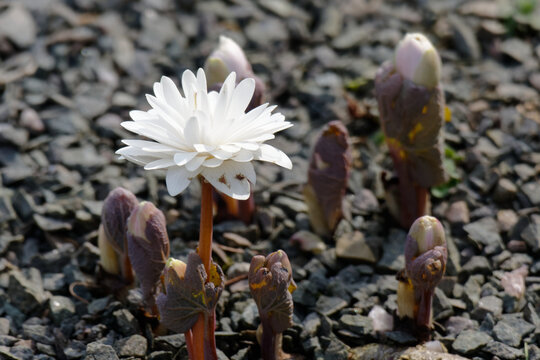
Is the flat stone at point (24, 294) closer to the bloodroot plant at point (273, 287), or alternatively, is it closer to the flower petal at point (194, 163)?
the bloodroot plant at point (273, 287)

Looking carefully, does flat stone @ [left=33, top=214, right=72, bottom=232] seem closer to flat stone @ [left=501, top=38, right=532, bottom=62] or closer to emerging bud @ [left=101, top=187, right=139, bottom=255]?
emerging bud @ [left=101, top=187, right=139, bottom=255]

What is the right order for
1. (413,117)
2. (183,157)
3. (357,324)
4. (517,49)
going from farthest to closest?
1. (517,49)
2. (413,117)
3. (357,324)
4. (183,157)

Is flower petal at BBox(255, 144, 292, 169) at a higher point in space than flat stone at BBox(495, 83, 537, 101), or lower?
higher

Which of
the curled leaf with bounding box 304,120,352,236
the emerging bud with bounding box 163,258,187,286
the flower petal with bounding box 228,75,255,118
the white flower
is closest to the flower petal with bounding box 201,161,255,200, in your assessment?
the white flower

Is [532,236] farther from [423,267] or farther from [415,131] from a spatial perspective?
[423,267]

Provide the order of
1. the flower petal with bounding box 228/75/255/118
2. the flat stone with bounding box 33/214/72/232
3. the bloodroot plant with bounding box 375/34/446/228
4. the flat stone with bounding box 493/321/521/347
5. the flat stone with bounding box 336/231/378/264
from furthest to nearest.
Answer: the flat stone with bounding box 33/214/72/232 → the flat stone with bounding box 336/231/378/264 → the bloodroot plant with bounding box 375/34/446/228 → the flat stone with bounding box 493/321/521/347 → the flower petal with bounding box 228/75/255/118

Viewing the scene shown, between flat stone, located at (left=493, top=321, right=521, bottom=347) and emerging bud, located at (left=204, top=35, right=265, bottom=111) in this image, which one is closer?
flat stone, located at (left=493, top=321, right=521, bottom=347)

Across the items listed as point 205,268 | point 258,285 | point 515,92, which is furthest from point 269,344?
point 515,92
